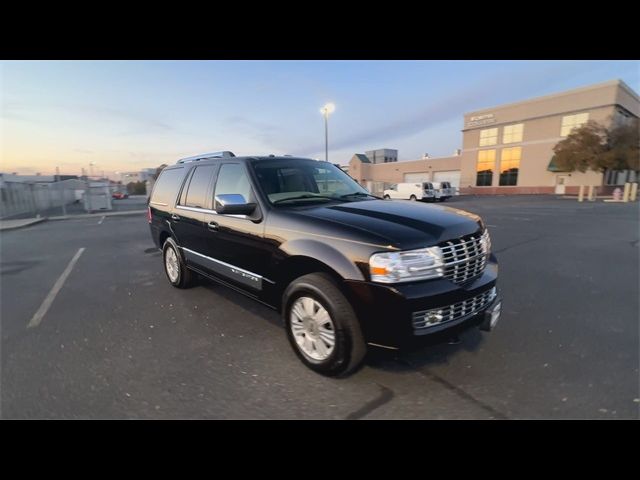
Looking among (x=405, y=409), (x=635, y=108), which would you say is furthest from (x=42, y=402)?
(x=635, y=108)

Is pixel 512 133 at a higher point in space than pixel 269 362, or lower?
higher

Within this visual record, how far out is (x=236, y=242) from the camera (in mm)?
3588

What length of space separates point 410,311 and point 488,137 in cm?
5120

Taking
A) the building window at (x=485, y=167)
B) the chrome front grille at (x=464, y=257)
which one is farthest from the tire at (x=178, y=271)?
the building window at (x=485, y=167)

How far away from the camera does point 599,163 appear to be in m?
31.3

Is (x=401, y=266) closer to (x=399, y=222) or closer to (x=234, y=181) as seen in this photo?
(x=399, y=222)

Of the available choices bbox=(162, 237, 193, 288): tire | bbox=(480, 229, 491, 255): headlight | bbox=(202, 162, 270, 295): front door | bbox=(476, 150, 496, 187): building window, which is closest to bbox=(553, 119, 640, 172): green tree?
bbox=(476, 150, 496, 187): building window

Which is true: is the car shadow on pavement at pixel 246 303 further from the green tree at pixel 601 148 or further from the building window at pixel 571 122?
the building window at pixel 571 122

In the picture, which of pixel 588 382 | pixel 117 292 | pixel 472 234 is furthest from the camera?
pixel 117 292

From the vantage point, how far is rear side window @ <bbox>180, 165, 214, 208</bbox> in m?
4.22

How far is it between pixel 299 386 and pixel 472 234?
80.3 inches

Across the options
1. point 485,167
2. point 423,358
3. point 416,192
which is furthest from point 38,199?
point 485,167

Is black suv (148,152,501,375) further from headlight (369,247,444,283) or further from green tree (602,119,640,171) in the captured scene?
green tree (602,119,640,171)
